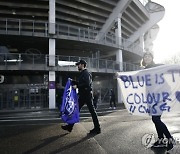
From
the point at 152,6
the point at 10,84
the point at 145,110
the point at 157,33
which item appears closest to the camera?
the point at 145,110

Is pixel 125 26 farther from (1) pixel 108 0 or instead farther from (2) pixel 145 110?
(2) pixel 145 110

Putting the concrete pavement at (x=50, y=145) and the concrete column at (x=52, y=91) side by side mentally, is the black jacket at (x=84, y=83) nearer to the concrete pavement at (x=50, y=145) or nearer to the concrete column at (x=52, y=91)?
the concrete pavement at (x=50, y=145)

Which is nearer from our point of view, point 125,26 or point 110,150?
point 110,150

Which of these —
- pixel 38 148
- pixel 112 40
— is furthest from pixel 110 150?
pixel 112 40

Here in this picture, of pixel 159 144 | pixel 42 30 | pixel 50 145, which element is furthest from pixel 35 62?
pixel 159 144

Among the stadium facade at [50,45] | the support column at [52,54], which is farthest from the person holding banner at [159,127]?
the support column at [52,54]

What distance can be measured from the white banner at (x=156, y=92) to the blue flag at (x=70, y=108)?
1.62m

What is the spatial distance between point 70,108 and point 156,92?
2.40 metres

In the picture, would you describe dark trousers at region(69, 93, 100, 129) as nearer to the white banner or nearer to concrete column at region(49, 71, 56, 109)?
the white banner

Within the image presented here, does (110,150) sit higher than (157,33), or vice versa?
(157,33)

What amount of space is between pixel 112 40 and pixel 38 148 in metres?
25.2

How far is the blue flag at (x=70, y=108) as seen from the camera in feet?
19.5

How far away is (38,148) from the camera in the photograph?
4.44 meters

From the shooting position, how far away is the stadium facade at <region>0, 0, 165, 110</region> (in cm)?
2288
